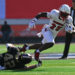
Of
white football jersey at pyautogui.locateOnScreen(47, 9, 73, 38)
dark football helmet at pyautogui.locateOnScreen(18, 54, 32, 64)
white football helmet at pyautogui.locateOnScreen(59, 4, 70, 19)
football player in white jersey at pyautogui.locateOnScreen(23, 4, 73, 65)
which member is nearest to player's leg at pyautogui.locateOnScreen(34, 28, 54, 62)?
football player in white jersey at pyautogui.locateOnScreen(23, 4, 73, 65)

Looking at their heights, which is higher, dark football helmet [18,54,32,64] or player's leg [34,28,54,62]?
player's leg [34,28,54,62]

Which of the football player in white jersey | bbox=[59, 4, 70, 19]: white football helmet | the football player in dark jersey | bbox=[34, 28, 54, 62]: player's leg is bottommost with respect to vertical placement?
the football player in dark jersey

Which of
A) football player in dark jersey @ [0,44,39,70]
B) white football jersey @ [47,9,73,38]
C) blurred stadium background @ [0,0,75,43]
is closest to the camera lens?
football player in dark jersey @ [0,44,39,70]

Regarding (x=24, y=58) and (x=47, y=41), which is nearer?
(x=24, y=58)

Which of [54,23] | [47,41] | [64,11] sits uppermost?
[64,11]

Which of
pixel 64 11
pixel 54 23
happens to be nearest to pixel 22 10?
pixel 54 23

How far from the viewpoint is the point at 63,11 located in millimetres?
8453

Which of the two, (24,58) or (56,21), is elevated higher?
(56,21)

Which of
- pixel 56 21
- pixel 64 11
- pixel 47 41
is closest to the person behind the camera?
pixel 64 11

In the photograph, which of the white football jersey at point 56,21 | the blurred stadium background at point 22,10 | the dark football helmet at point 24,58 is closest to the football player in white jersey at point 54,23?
the white football jersey at point 56,21

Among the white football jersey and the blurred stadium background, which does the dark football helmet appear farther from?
the blurred stadium background

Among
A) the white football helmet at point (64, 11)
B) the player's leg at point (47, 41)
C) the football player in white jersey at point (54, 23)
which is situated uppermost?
the white football helmet at point (64, 11)

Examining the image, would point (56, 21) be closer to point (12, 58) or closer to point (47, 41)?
point (47, 41)

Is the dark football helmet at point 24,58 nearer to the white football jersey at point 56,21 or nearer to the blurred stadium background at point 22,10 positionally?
the white football jersey at point 56,21
